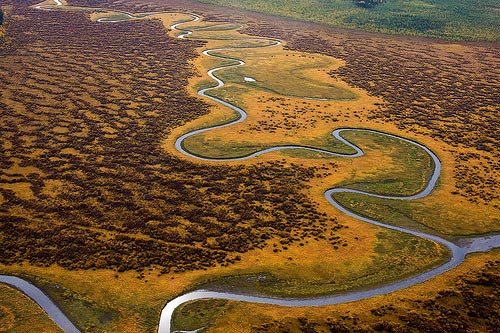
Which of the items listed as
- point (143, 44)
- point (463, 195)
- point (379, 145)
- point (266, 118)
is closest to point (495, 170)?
point (463, 195)

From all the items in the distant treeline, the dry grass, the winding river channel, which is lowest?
the dry grass

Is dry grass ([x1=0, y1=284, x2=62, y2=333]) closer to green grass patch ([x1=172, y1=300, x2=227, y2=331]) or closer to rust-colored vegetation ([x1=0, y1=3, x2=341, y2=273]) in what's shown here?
rust-colored vegetation ([x1=0, y1=3, x2=341, y2=273])

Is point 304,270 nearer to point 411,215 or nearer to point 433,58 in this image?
point 411,215

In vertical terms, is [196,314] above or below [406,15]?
below

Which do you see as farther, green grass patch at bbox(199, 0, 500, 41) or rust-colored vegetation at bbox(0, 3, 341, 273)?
green grass patch at bbox(199, 0, 500, 41)

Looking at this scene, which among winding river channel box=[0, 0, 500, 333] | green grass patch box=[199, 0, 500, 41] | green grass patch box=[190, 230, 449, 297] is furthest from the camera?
green grass patch box=[199, 0, 500, 41]

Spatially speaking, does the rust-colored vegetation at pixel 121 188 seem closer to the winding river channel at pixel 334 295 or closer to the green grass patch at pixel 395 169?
the winding river channel at pixel 334 295

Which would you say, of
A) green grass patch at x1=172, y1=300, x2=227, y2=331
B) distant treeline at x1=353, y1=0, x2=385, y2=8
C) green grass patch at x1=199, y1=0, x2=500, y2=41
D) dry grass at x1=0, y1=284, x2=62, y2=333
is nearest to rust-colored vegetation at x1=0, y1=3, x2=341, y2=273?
dry grass at x1=0, y1=284, x2=62, y2=333

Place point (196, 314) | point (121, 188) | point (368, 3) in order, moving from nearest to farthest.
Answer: point (196, 314) < point (121, 188) < point (368, 3)

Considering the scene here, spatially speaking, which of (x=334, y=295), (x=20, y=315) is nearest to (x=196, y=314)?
(x=334, y=295)

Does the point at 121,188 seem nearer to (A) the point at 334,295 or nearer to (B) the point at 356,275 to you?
(A) the point at 334,295

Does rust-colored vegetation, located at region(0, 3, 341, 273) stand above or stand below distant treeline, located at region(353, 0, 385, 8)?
below
